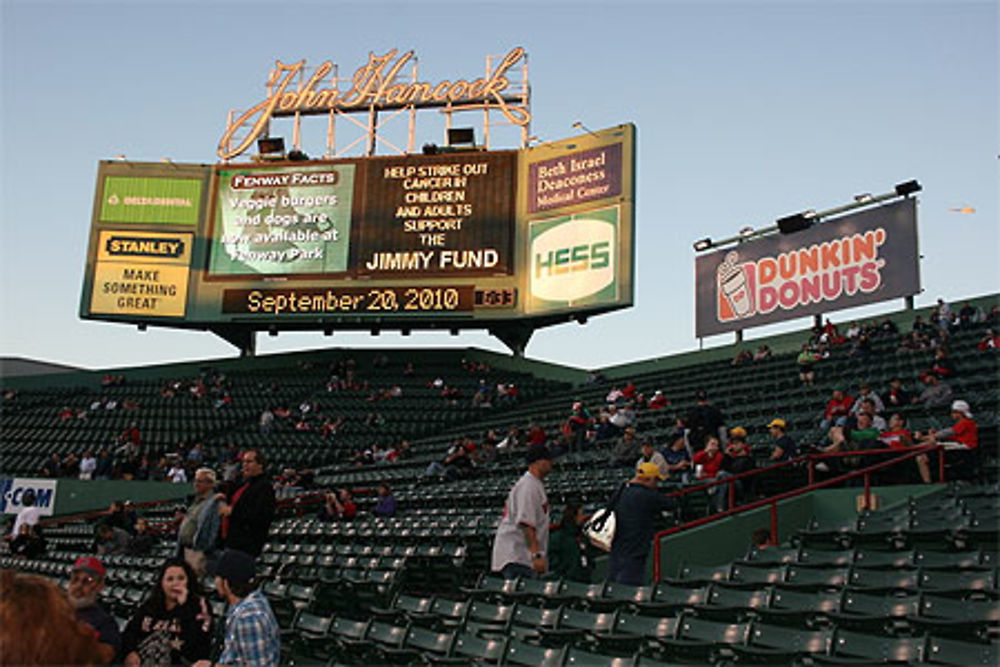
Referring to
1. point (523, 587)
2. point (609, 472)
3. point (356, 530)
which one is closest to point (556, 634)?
point (523, 587)

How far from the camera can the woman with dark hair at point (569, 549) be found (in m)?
7.99

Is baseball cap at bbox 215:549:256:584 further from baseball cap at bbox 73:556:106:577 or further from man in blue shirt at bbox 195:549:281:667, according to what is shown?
baseball cap at bbox 73:556:106:577

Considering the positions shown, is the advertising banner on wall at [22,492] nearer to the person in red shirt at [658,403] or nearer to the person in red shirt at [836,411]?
the person in red shirt at [658,403]

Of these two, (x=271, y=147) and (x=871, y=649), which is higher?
(x=271, y=147)

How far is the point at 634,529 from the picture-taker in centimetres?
733

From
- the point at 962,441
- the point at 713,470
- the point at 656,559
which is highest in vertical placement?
the point at 962,441

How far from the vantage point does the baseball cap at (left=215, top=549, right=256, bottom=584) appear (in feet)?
15.6

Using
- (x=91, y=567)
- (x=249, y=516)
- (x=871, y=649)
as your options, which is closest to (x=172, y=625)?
(x=91, y=567)

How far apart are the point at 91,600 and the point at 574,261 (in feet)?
70.4

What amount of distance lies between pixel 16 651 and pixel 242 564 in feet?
9.21

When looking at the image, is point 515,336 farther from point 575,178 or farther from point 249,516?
point 249,516

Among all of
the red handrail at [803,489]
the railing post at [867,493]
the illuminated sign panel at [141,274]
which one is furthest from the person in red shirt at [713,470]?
the illuminated sign panel at [141,274]

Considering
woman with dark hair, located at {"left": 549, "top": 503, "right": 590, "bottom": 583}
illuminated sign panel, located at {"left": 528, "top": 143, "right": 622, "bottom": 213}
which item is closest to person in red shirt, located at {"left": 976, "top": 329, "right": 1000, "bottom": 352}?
illuminated sign panel, located at {"left": 528, "top": 143, "right": 622, "bottom": 213}

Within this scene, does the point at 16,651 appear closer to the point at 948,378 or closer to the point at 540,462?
the point at 540,462
